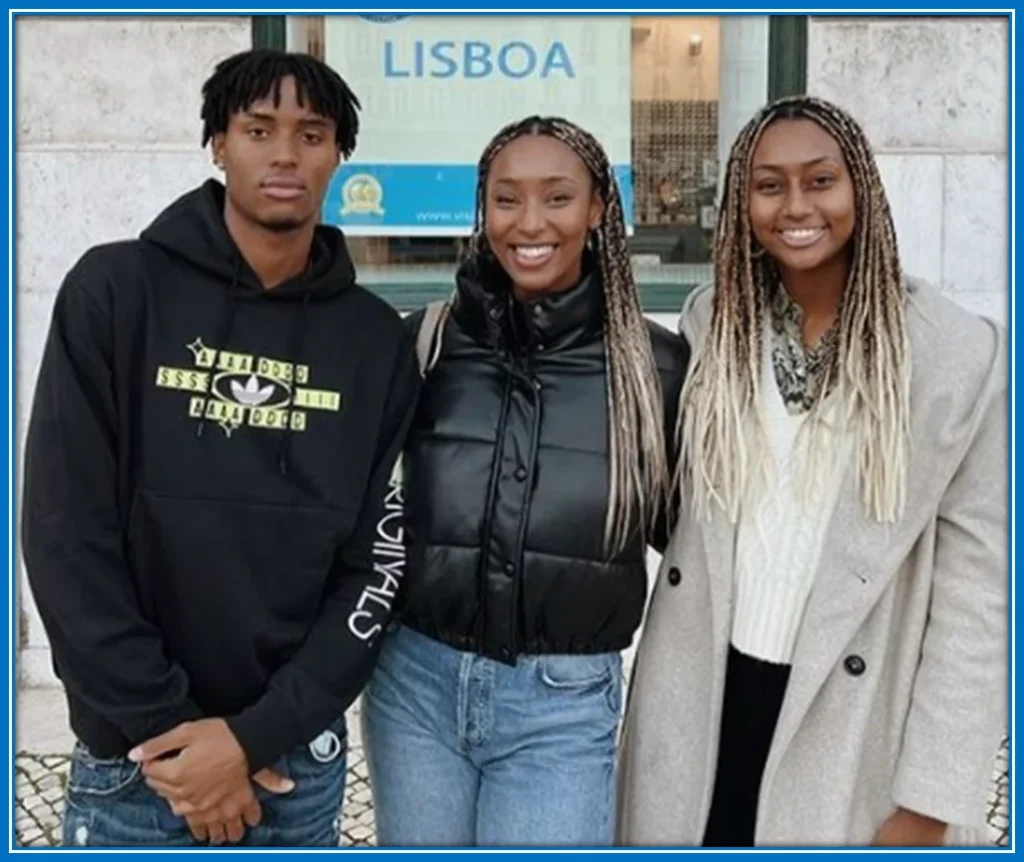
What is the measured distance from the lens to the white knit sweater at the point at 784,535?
2592 mm

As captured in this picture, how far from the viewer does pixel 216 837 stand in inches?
99.5

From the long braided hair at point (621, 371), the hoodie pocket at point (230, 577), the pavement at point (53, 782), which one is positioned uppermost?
the long braided hair at point (621, 371)

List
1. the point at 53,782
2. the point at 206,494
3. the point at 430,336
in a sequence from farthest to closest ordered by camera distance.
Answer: the point at 53,782, the point at 430,336, the point at 206,494

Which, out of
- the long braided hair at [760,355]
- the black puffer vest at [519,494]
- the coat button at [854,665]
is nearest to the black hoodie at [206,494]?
the black puffer vest at [519,494]

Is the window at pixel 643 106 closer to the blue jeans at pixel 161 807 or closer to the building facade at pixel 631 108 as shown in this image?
the building facade at pixel 631 108

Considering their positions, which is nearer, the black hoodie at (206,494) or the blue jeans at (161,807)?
the black hoodie at (206,494)

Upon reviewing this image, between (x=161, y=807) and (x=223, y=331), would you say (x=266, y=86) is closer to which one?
(x=223, y=331)

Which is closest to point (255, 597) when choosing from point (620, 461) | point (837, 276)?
point (620, 461)

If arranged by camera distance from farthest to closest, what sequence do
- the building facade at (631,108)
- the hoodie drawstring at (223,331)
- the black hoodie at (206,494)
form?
the building facade at (631,108), the hoodie drawstring at (223,331), the black hoodie at (206,494)

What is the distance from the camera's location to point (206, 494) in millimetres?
2441

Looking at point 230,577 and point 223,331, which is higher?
point 223,331

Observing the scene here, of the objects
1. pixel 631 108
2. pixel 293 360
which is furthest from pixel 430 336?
pixel 631 108

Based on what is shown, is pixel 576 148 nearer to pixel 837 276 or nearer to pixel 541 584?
pixel 837 276

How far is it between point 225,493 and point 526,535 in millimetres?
627
